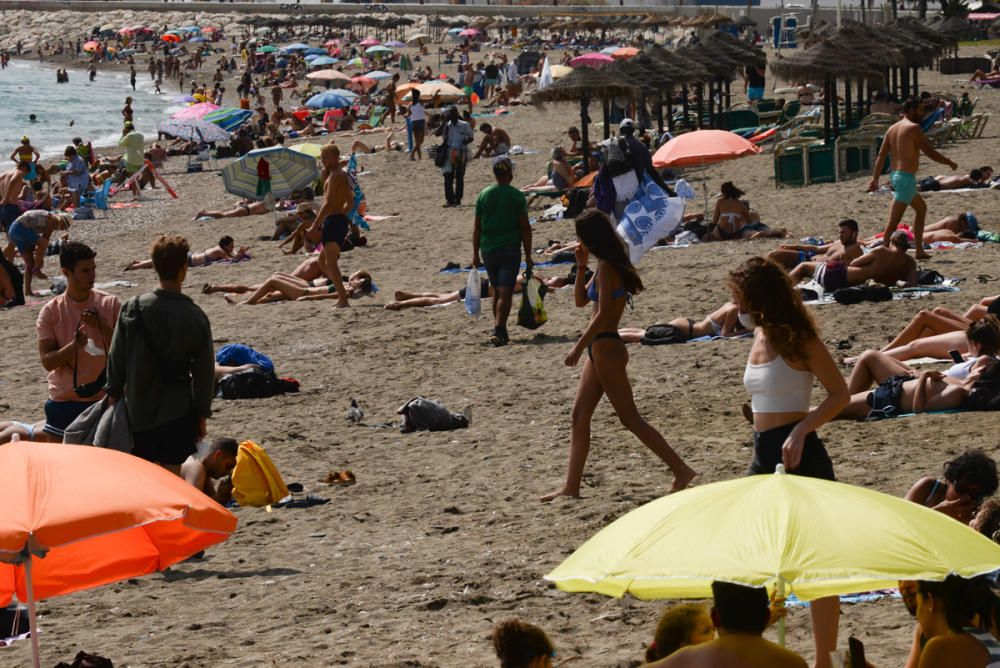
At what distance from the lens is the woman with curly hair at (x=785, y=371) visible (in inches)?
175

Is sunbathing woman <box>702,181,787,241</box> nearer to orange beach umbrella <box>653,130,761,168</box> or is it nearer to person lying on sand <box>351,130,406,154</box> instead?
orange beach umbrella <box>653,130,761,168</box>

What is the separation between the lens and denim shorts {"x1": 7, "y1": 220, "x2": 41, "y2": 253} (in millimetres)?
15180

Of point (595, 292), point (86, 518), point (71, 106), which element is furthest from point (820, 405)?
point (71, 106)

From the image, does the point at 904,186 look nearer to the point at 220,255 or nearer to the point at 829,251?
the point at 829,251

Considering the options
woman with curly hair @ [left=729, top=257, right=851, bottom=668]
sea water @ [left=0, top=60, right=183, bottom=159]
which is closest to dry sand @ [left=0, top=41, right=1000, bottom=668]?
woman with curly hair @ [left=729, top=257, right=851, bottom=668]

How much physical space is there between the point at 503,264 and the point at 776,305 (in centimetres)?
611

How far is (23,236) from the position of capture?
50.0ft

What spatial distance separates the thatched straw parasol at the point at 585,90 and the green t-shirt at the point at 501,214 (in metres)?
9.26

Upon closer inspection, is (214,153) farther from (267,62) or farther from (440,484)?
(267,62)

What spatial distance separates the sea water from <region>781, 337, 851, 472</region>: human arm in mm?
36848

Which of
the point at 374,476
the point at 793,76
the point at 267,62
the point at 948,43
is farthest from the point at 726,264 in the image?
the point at 267,62

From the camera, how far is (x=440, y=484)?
749 centimetres

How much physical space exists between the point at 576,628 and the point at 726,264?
8261 mm

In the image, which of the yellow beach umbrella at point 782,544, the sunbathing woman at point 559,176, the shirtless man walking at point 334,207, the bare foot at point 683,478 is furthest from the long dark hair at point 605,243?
the sunbathing woman at point 559,176
